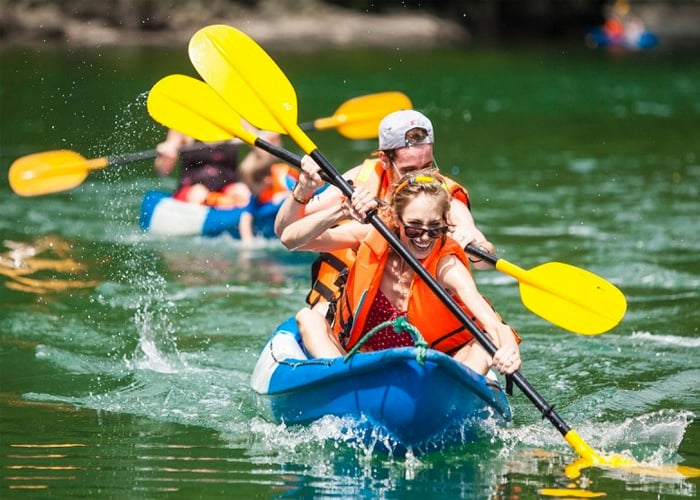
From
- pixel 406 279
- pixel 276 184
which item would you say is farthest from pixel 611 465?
pixel 276 184

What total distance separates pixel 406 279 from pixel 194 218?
5.37 meters

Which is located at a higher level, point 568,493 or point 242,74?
point 242,74

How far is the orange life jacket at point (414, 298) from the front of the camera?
5.16 m

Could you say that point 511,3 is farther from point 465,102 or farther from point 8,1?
point 465,102

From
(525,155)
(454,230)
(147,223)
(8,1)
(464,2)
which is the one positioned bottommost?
(454,230)

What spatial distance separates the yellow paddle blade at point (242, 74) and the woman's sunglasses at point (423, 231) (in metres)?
1.34

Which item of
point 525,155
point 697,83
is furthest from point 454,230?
point 697,83

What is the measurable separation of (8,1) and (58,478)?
2933 cm

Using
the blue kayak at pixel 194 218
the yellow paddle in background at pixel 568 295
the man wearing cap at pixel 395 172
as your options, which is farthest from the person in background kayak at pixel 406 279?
the blue kayak at pixel 194 218

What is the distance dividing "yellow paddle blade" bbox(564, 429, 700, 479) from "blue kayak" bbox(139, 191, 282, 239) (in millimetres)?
5359

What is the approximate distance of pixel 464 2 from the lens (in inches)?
1513

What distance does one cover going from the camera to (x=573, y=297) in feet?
18.1

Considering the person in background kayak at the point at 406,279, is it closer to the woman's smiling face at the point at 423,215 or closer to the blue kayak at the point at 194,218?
the woman's smiling face at the point at 423,215

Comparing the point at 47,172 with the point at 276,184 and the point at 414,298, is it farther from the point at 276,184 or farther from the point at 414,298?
the point at 414,298
